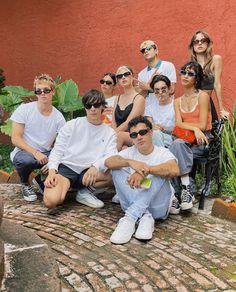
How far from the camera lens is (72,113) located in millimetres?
7449

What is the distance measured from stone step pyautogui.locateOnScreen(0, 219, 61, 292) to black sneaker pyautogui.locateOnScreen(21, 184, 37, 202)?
7.73 feet

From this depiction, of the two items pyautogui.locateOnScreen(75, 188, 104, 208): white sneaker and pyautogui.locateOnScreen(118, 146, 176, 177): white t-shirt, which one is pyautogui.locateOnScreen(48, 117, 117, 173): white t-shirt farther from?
pyautogui.locateOnScreen(118, 146, 176, 177): white t-shirt

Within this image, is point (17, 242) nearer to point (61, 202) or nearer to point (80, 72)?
point (61, 202)

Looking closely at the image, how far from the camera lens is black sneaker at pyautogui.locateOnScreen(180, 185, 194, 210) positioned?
16.0 feet

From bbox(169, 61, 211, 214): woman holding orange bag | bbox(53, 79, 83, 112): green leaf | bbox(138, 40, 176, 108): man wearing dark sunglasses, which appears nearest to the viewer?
bbox(169, 61, 211, 214): woman holding orange bag

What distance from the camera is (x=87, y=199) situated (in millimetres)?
5234

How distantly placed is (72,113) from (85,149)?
7.72 ft

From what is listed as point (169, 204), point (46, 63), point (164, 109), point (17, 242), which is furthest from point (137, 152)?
point (46, 63)

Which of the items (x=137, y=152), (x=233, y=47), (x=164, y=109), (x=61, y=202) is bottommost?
(x=61, y=202)

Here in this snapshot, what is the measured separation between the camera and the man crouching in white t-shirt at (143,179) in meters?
4.41

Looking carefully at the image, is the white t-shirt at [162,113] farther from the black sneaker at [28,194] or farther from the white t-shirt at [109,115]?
the black sneaker at [28,194]

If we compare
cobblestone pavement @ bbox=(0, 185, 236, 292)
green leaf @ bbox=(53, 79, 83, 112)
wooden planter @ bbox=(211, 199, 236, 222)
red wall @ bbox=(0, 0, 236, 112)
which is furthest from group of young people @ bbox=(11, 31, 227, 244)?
green leaf @ bbox=(53, 79, 83, 112)

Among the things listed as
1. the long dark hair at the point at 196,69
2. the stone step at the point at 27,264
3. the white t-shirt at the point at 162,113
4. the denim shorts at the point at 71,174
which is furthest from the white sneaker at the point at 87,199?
the stone step at the point at 27,264

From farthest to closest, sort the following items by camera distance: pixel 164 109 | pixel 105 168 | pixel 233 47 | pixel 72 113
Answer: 1. pixel 72 113
2. pixel 233 47
3. pixel 164 109
4. pixel 105 168
